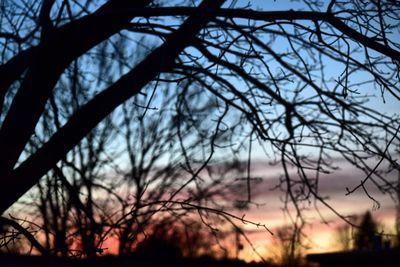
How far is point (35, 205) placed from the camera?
1184cm

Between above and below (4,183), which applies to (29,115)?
above

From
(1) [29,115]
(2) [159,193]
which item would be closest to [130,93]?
(1) [29,115]

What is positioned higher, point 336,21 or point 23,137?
point 336,21

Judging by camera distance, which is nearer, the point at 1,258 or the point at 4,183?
the point at 4,183

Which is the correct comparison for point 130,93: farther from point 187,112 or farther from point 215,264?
point 215,264

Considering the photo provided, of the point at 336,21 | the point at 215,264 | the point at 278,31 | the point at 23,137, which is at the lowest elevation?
the point at 215,264

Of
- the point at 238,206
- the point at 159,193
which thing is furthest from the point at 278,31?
the point at 159,193

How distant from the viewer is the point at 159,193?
16.4 m

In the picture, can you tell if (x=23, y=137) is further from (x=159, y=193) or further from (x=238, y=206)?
(x=159, y=193)

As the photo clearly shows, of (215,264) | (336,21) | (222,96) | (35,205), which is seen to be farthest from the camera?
(35,205)

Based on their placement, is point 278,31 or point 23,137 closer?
point 23,137

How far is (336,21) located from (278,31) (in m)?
3.32

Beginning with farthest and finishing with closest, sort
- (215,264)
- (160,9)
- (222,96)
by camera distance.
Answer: (215,264)
(222,96)
(160,9)

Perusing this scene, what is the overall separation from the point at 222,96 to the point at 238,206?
1.63 meters
